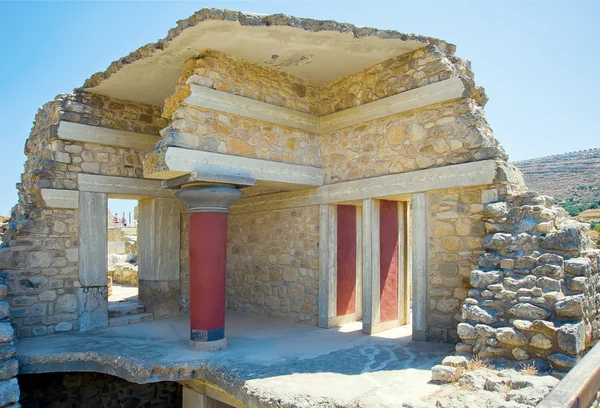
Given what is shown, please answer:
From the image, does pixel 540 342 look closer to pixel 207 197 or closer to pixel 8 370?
pixel 207 197

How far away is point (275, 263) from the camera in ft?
27.2

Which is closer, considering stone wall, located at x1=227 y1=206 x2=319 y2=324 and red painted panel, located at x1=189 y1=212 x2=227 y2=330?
red painted panel, located at x1=189 y1=212 x2=227 y2=330

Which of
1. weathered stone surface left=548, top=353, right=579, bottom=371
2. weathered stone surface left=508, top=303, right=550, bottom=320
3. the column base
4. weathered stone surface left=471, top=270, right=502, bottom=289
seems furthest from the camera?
the column base

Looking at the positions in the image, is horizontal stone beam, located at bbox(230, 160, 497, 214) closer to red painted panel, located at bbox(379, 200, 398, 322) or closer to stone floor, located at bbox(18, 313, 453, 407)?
red painted panel, located at bbox(379, 200, 398, 322)

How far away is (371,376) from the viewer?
4.75m

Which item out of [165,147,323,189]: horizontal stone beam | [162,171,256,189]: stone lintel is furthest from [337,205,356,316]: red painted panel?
[162,171,256,189]: stone lintel

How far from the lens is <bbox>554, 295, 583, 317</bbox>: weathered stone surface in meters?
4.30

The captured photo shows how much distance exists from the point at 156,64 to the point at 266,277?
13.3 feet

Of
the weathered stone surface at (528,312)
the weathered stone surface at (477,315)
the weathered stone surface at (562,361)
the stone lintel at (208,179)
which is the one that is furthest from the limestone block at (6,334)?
the weathered stone surface at (562,361)

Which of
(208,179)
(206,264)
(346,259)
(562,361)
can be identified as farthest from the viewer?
(346,259)

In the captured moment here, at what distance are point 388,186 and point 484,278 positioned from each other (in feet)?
6.81

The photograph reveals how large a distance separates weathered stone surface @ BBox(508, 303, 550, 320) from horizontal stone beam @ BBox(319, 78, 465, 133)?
2.75 metres

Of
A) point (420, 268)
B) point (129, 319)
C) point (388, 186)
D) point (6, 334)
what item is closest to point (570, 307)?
point (420, 268)

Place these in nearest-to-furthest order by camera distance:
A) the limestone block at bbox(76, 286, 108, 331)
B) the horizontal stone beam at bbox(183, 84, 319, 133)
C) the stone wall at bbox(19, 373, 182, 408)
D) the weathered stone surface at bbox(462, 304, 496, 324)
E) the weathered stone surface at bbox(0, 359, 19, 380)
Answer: the weathered stone surface at bbox(462, 304, 496, 324) → the weathered stone surface at bbox(0, 359, 19, 380) → the horizontal stone beam at bbox(183, 84, 319, 133) → the stone wall at bbox(19, 373, 182, 408) → the limestone block at bbox(76, 286, 108, 331)
